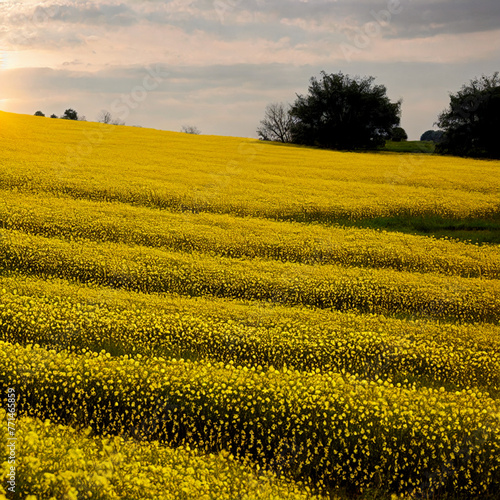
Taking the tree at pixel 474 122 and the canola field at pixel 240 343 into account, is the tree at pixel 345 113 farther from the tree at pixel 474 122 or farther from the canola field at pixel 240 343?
the canola field at pixel 240 343

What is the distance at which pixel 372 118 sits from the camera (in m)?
57.3

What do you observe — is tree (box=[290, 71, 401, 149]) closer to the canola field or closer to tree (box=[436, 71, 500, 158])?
tree (box=[436, 71, 500, 158])

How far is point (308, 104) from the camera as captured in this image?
188 feet

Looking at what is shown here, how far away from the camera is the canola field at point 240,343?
870 cm

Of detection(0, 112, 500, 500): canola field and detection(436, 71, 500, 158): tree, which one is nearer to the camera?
detection(0, 112, 500, 500): canola field

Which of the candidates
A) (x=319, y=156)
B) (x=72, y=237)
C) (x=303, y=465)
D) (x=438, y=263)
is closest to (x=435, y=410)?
(x=303, y=465)

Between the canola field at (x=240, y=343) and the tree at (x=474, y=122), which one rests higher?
the tree at (x=474, y=122)

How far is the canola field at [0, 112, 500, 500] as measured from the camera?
8.70 m

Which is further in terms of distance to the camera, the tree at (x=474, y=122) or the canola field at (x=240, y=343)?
the tree at (x=474, y=122)

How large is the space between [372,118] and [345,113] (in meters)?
3.30

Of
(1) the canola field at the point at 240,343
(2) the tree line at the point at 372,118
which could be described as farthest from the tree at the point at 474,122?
(1) the canola field at the point at 240,343

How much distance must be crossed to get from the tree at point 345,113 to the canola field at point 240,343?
32117mm

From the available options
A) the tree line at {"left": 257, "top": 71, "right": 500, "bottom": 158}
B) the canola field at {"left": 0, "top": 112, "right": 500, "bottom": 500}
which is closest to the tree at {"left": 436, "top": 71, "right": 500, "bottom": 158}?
the tree line at {"left": 257, "top": 71, "right": 500, "bottom": 158}

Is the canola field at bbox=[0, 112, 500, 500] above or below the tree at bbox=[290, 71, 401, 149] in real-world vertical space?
below
